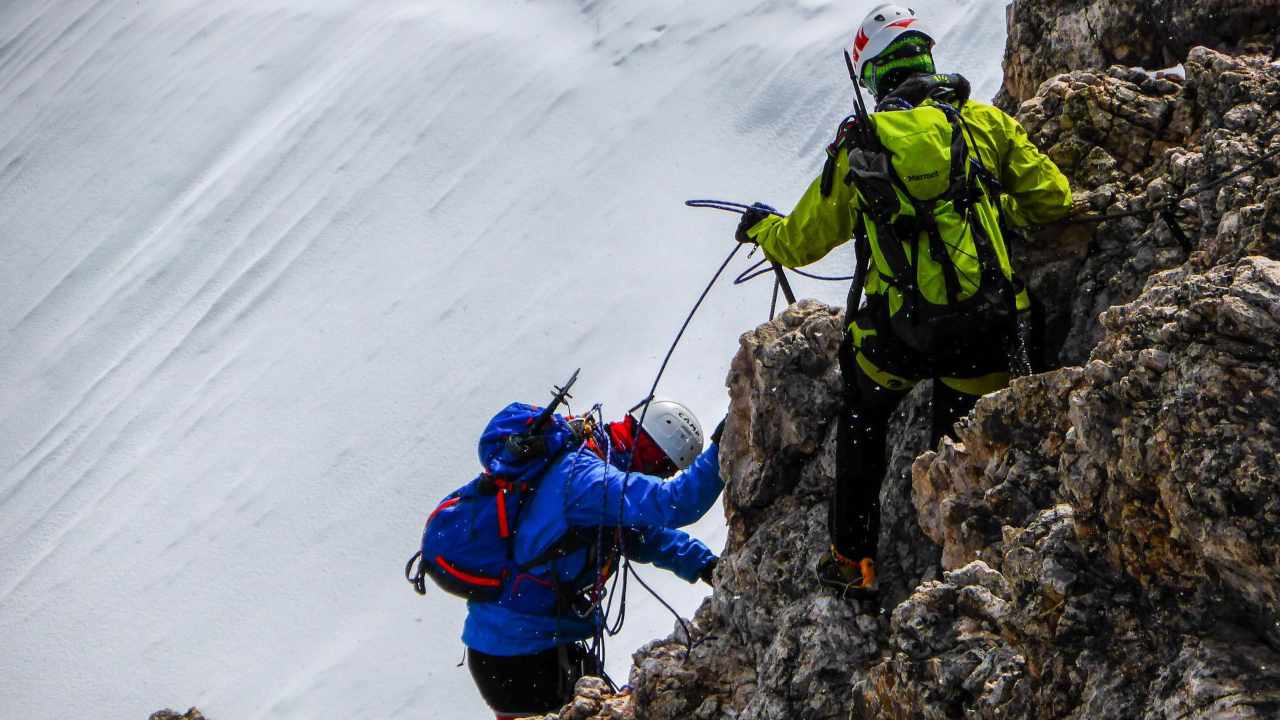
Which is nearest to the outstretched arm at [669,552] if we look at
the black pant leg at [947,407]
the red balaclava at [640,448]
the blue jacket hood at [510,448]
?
the red balaclava at [640,448]

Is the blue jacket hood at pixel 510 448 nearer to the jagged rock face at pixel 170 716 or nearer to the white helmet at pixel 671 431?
the white helmet at pixel 671 431

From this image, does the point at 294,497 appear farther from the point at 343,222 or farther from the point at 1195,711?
the point at 1195,711

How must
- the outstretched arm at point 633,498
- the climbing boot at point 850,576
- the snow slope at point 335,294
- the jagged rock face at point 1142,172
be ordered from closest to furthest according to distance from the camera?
the jagged rock face at point 1142,172 → the climbing boot at point 850,576 → the outstretched arm at point 633,498 → the snow slope at point 335,294

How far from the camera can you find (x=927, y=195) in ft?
13.7

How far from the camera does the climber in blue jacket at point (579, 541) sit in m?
5.70

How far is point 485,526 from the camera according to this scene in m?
6.00

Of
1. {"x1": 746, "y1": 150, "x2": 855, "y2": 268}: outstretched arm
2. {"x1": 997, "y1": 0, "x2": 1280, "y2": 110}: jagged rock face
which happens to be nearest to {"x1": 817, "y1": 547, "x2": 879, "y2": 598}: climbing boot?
{"x1": 746, "y1": 150, "x2": 855, "y2": 268}: outstretched arm

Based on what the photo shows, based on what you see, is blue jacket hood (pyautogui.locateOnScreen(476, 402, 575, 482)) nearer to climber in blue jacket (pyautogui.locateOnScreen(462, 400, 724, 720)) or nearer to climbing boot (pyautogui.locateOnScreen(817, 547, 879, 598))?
climber in blue jacket (pyautogui.locateOnScreen(462, 400, 724, 720))

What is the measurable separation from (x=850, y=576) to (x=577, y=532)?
5.68 feet

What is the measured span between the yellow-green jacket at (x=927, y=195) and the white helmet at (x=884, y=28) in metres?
0.42

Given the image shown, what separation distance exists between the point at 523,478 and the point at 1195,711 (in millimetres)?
3586

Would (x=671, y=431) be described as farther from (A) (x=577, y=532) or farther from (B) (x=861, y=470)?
(B) (x=861, y=470)

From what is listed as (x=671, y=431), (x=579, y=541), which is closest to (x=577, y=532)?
(x=579, y=541)

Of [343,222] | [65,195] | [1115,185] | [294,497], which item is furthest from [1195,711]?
[65,195]
